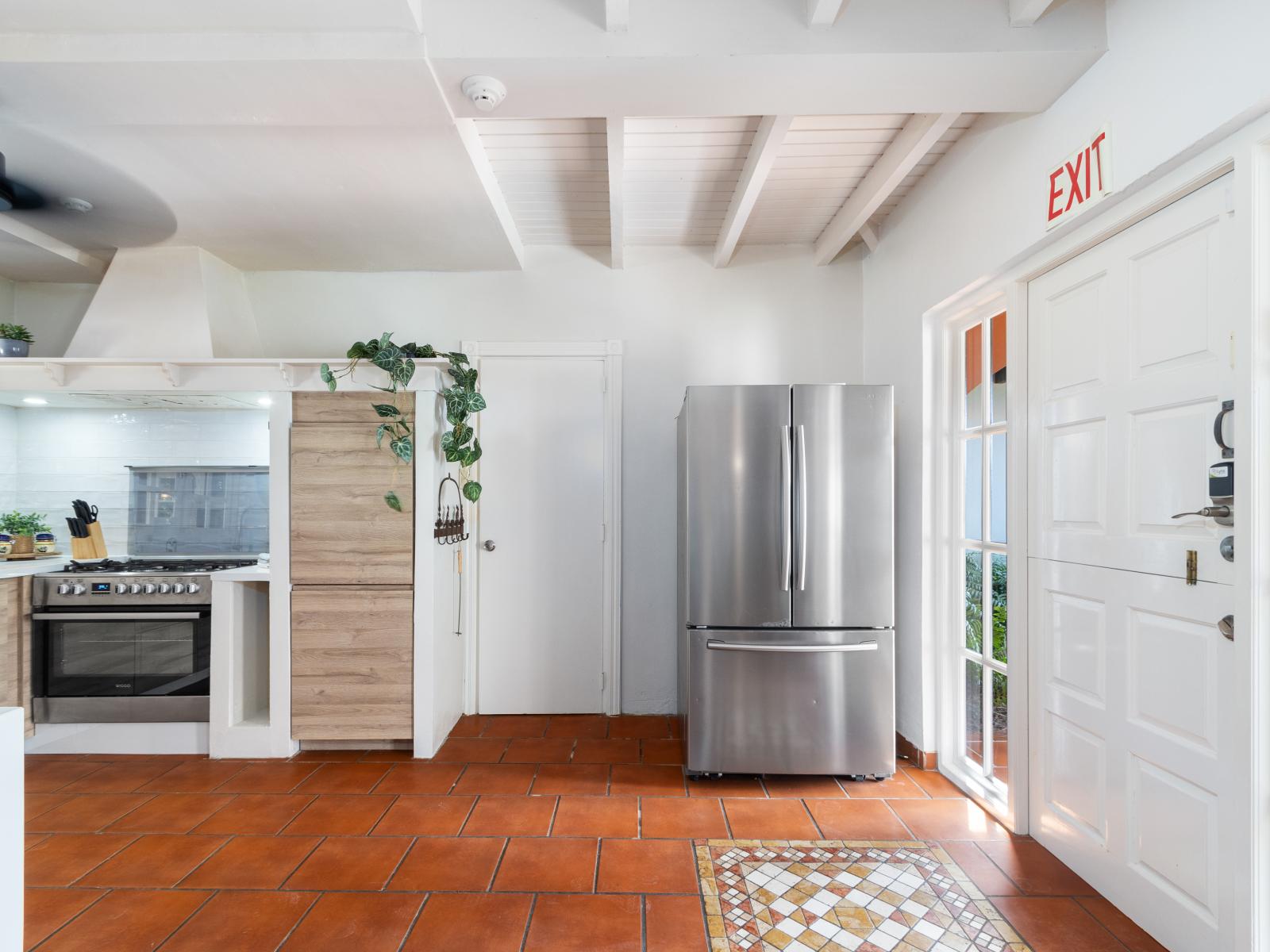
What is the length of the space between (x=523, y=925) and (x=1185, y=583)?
194 centimetres

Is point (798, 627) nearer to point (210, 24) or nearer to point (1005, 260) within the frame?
point (1005, 260)

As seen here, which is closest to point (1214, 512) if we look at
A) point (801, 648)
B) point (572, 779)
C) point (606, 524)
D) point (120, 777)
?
point (801, 648)

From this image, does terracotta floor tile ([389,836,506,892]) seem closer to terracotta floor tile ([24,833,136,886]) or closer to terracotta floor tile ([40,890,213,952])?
terracotta floor tile ([40,890,213,952])

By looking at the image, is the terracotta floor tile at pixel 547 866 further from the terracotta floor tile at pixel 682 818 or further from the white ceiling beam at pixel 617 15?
the white ceiling beam at pixel 617 15

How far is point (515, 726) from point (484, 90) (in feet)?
9.36

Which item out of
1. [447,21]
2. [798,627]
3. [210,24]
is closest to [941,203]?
[798,627]

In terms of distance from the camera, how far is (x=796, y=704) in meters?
2.74

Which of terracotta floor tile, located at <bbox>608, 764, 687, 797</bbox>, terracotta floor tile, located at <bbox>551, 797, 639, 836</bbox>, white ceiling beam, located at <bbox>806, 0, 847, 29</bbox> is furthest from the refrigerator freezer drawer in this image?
white ceiling beam, located at <bbox>806, 0, 847, 29</bbox>

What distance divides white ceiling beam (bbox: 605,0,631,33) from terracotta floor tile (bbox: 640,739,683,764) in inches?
108

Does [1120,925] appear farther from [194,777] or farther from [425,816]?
[194,777]

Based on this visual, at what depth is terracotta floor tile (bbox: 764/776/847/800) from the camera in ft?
8.80

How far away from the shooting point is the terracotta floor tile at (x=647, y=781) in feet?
8.84

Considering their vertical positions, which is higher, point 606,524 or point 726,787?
point 606,524

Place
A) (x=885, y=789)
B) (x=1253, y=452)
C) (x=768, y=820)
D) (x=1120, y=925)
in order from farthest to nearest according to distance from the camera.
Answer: (x=885, y=789) < (x=768, y=820) < (x=1120, y=925) < (x=1253, y=452)
